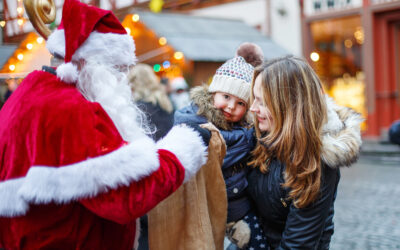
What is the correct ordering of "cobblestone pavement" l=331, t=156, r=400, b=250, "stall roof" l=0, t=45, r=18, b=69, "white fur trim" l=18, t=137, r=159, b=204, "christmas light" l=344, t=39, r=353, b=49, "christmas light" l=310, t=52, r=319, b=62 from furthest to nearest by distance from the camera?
"christmas light" l=310, t=52, r=319, b=62, "christmas light" l=344, t=39, r=353, b=49, "cobblestone pavement" l=331, t=156, r=400, b=250, "stall roof" l=0, t=45, r=18, b=69, "white fur trim" l=18, t=137, r=159, b=204

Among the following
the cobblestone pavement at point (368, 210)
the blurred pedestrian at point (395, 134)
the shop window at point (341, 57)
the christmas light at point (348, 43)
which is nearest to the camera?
the blurred pedestrian at point (395, 134)

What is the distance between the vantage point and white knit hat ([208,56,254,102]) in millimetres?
2443

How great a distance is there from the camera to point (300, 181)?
6.12 ft

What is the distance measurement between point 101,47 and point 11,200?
68cm

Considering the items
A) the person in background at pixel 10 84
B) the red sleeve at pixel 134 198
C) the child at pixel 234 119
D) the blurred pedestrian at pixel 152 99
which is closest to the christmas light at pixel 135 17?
the blurred pedestrian at pixel 152 99

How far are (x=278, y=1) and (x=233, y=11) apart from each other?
5.73 feet

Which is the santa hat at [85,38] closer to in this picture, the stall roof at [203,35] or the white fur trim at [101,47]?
the white fur trim at [101,47]

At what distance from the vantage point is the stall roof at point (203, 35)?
9.43m

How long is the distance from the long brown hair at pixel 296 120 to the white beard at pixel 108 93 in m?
0.62

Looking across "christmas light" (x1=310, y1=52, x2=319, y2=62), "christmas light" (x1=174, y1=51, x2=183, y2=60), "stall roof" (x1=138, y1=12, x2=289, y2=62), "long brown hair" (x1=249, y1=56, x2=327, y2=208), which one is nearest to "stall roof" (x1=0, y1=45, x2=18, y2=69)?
"long brown hair" (x1=249, y1=56, x2=327, y2=208)

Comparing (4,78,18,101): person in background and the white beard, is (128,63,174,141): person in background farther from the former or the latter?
the white beard

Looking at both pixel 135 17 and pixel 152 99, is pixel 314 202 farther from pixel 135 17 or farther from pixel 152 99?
pixel 135 17

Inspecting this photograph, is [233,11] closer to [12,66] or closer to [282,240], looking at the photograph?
[12,66]

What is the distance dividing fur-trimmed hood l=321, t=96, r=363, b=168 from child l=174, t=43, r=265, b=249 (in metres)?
0.44
